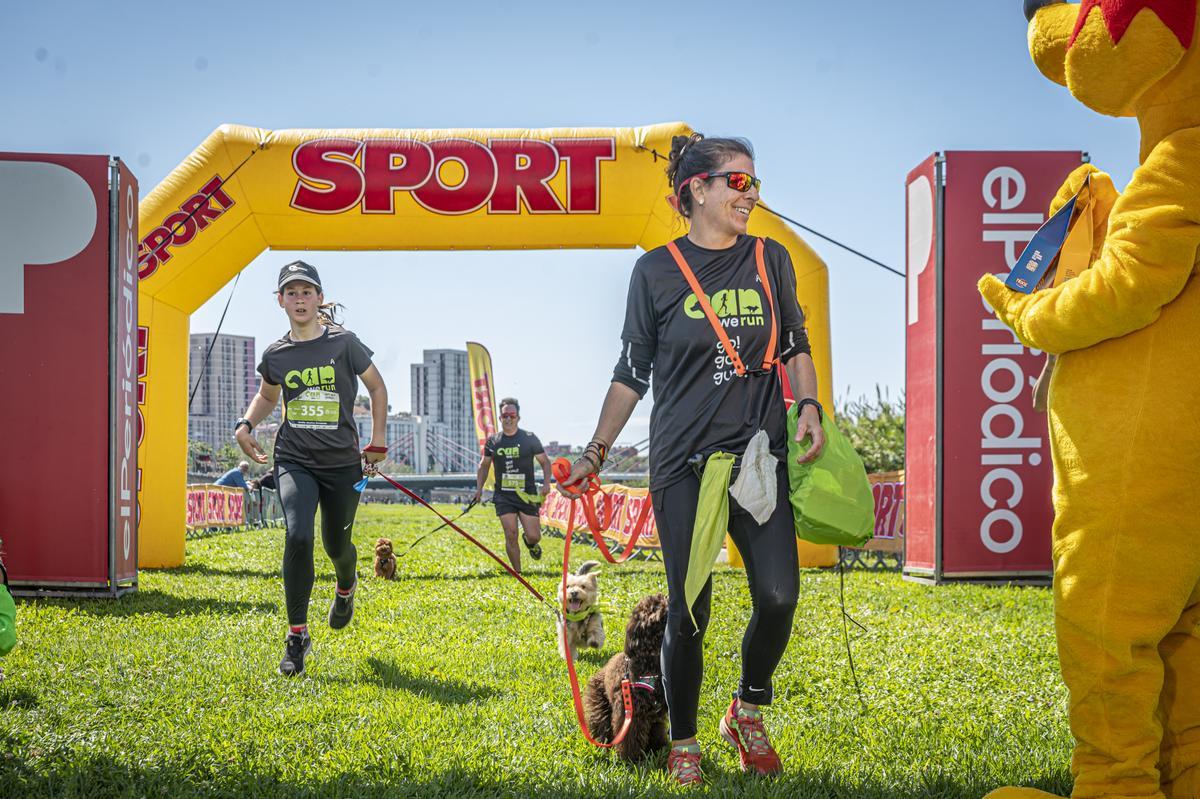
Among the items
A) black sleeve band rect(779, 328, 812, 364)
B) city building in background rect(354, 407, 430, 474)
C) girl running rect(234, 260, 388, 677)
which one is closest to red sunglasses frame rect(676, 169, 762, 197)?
black sleeve band rect(779, 328, 812, 364)

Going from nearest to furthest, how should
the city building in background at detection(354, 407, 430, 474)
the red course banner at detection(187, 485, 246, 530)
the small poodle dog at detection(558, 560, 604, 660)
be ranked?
the small poodle dog at detection(558, 560, 604, 660)
the red course banner at detection(187, 485, 246, 530)
the city building in background at detection(354, 407, 430, 474)

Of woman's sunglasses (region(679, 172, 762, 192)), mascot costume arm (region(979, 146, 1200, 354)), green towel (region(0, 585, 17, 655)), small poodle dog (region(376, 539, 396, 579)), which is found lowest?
small poodle dog (region(376, 539, 396, 579))

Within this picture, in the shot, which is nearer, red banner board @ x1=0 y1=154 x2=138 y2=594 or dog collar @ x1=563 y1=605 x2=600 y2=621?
dog collar @ x1=563 y1=605 x2=600 y2=621

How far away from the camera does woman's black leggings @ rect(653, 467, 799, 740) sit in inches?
136

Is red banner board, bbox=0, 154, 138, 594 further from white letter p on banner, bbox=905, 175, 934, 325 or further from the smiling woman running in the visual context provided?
white letter p on banner, bbox=905, 175, 934, 325

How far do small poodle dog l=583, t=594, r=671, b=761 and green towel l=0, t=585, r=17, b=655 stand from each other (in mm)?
2115

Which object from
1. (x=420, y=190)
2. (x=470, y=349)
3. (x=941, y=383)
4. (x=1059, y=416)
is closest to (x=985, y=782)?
(x=1059, y=416)

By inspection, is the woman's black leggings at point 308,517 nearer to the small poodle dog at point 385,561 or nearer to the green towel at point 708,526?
the green towel at point 708,526

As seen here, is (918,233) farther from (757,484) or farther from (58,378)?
(58,378)

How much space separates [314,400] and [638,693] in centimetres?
305

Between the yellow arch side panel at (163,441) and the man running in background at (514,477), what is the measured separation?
346 cm

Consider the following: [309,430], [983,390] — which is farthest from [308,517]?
[983,390]

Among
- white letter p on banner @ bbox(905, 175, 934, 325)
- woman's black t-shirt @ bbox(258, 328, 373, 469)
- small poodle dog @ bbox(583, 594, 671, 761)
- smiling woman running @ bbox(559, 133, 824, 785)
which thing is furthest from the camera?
white letter p on banner @ bbox(905, 175, 934, 325)

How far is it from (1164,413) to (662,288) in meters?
1.69
